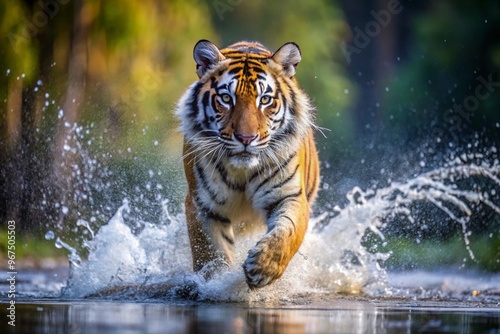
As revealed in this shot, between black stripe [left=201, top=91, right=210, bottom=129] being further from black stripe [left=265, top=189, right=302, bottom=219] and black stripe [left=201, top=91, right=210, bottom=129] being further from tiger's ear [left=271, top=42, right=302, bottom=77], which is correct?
black stripe [left=265, top=189, right=302, bottom=219]

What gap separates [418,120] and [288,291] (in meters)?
7.87

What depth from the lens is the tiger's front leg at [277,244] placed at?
16.8 feet

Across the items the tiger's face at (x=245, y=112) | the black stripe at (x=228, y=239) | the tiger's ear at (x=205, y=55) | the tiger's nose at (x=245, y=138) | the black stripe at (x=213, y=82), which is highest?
the tiger's ear at (x=205, y=55)

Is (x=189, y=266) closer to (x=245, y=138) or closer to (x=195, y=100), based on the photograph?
(x=195, y=100)

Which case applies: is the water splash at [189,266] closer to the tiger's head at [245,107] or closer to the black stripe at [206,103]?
the tiger's head at [245,107]

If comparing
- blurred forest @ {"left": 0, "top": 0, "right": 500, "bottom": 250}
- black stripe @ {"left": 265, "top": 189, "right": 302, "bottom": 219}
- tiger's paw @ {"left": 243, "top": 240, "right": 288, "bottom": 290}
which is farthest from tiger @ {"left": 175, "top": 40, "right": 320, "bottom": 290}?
blurred forest @ {"left": 0, "top": 0, "right": 500, "bottom": 250}

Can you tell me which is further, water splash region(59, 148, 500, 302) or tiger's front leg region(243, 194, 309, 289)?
water splash region(59, 148, 500, 302)

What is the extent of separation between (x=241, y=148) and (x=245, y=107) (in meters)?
0.21

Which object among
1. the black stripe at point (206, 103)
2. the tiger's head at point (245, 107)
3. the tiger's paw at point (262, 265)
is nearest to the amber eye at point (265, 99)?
the tiger's head at point (245, 107)

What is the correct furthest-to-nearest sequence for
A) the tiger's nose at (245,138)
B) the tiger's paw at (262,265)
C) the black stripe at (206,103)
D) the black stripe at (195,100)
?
1. the black stripe at (195,100)
2. the black stripe at (206,103)
3. the tiger's nose at (245,138)
4. the tiger's paw at (262,265)

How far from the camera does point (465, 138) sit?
1239 cm

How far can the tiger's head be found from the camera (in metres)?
5.47

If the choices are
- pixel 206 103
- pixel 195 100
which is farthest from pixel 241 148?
pixel 195 100

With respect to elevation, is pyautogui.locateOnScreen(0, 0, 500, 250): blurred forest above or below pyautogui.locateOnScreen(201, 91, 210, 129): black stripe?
above
